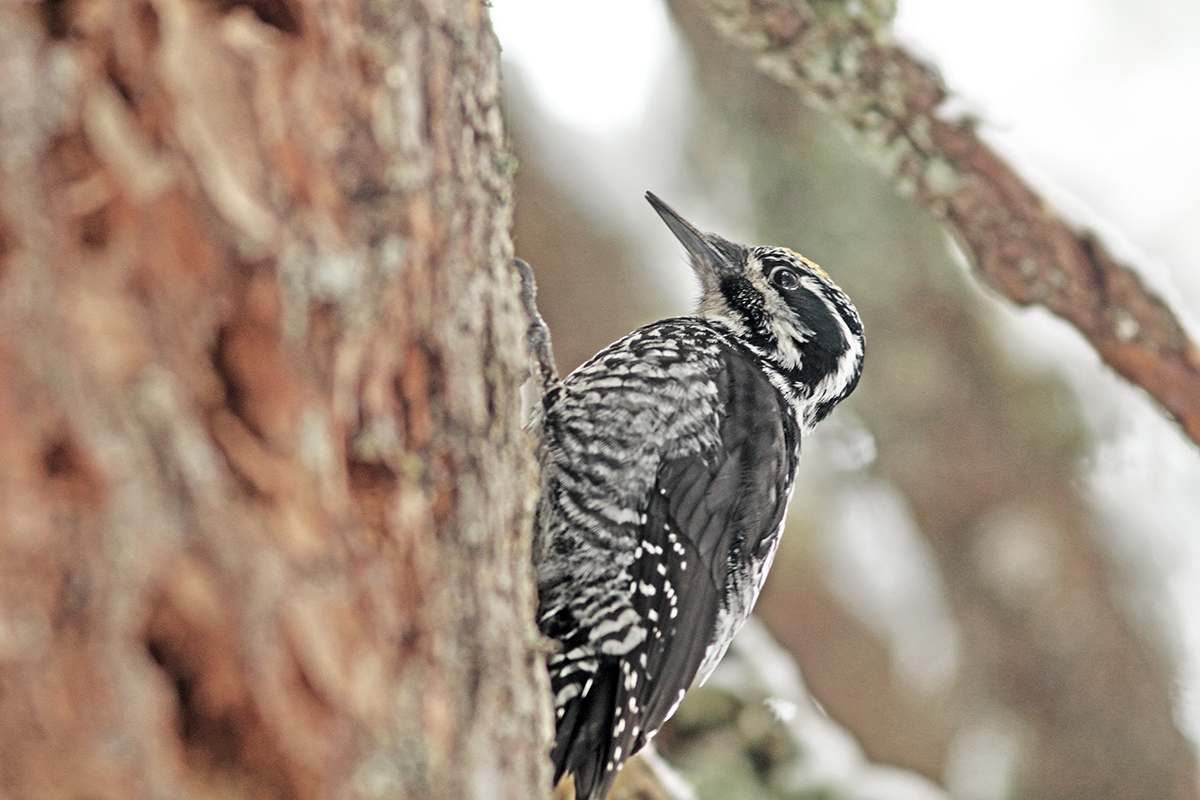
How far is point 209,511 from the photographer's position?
0.94 m

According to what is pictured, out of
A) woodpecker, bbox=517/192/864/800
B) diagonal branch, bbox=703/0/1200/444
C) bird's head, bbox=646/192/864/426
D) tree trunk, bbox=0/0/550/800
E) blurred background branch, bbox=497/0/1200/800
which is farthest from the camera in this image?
blurred background branch, bbox=497/0/1200/800

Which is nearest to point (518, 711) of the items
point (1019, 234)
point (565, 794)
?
point (565, 794)

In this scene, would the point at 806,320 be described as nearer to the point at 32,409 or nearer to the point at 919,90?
the point at 919,90

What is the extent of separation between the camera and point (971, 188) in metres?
3.21

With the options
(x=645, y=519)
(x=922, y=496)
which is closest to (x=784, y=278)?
(x=645, y=519)

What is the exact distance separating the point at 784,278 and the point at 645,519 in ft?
3.36

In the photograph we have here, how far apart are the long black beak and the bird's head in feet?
0.07

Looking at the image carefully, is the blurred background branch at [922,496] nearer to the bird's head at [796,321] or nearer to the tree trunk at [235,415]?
the bird's head at [796,321]

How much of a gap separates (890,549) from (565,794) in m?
2.08

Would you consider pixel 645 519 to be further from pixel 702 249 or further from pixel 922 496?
pixel 922 496

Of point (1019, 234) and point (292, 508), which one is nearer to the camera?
point (292, 508)

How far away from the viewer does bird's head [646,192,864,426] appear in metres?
3.02

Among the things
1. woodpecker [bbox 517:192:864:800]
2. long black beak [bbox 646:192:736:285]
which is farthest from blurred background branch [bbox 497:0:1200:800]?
woodpecker [bbox 517:192:864:800]

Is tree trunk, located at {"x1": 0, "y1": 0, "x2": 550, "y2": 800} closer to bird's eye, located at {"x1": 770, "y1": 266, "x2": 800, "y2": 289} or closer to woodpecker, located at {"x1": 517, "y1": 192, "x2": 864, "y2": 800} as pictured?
woodpecker, located at {"x1": 517, "y1": 192, "x2": 864, "y2": 800}
